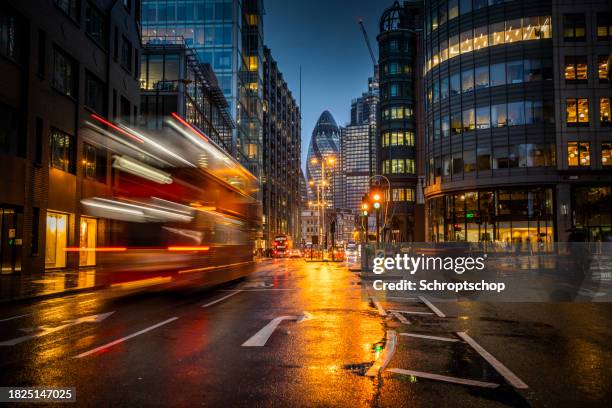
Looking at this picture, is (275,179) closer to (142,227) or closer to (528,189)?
(528,189)

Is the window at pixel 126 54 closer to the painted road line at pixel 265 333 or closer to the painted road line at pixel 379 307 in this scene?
the painted road line at pixel 379 307

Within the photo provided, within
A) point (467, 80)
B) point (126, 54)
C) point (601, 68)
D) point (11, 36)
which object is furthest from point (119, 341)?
point (601, 68)

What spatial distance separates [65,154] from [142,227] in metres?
22.1

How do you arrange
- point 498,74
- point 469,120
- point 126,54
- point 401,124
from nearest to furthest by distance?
point 126,54 → point 498,74 → point 469,120 → point 401,124

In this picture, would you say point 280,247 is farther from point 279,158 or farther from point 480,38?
point 279,158

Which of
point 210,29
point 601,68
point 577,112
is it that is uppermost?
point 210,29

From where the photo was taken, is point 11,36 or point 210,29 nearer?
point 11,36

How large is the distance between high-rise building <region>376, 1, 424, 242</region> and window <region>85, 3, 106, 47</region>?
55.4m

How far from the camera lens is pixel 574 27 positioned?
1903 inches

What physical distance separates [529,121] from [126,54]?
121 feet

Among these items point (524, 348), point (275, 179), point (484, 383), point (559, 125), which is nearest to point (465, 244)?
point (559, 125)

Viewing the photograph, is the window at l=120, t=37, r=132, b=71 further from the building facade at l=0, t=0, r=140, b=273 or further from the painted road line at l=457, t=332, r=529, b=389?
the painted road line at l=457, t=332, r=529, b=389

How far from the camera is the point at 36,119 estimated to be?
97.3ft

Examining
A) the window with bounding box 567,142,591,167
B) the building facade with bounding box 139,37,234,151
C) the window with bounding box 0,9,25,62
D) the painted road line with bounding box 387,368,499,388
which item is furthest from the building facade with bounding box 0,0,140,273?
the window with bounding box 567,142,591,167
